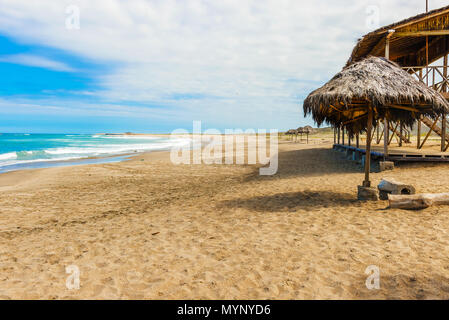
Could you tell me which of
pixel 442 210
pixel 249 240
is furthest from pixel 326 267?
pixel 442 210

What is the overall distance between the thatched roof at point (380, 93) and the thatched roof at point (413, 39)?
503 centimetres

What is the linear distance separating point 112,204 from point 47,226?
190 centimetres

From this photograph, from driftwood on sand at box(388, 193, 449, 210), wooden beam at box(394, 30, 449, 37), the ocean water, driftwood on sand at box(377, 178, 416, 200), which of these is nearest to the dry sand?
driftwood on sand at box(388, 193, 449, 210)

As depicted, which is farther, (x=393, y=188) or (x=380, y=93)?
(x=393, y=188)

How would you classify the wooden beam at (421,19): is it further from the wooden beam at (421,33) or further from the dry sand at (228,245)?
the dry sand at (228,245)

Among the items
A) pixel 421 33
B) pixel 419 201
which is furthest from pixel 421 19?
pixel 419 201

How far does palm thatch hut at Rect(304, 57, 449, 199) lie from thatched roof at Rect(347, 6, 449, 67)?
16.3 ft

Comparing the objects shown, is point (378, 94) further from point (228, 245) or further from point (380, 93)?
point (228, 245)

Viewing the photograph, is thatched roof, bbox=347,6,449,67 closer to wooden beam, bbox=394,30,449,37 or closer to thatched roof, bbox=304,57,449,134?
wooden beam, bbox=394,30,449,37

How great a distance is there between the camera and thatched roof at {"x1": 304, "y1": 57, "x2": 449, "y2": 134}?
5.87 metres

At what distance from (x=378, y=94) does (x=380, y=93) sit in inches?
2.6

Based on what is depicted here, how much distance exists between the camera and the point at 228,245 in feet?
14.1
